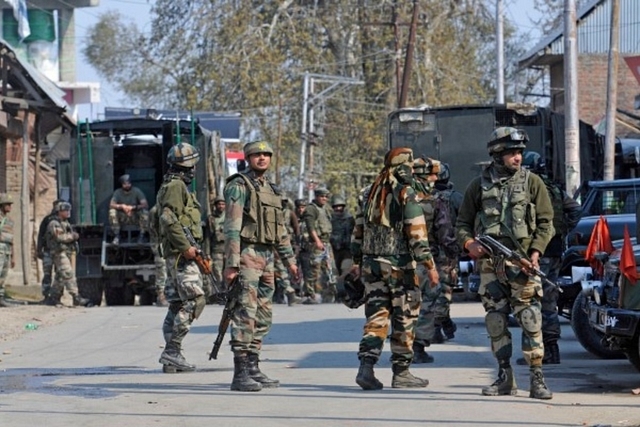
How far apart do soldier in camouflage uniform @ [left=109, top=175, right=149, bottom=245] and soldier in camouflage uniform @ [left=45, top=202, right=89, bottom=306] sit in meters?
0.64

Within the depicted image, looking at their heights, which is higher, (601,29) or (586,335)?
(601,29)

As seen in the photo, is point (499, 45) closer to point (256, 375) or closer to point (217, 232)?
point (217, 232)

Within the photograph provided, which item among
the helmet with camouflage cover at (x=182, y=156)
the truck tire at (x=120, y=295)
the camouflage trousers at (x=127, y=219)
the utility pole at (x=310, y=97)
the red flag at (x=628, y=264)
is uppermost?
the utility pole at (x=310, y=97)

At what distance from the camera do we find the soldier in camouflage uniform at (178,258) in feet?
39.6

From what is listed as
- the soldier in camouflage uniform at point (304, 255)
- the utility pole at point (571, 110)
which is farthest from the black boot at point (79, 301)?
the utility pole at point (571, 110)

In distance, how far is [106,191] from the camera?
23656 mm

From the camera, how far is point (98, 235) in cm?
2348

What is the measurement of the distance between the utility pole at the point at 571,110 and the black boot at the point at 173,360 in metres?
10.9

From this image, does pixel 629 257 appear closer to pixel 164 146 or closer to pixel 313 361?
pixel 313 361

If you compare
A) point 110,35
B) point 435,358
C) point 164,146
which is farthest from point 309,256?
point 110,35

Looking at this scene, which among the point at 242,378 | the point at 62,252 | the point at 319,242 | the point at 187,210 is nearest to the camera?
the point at 242,378

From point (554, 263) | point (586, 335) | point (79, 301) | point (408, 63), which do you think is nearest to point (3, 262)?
point (79, 301)

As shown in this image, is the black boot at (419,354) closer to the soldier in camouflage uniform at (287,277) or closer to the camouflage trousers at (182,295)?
the camouflage trousers at (182,295)

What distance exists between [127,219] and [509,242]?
13.7 m
